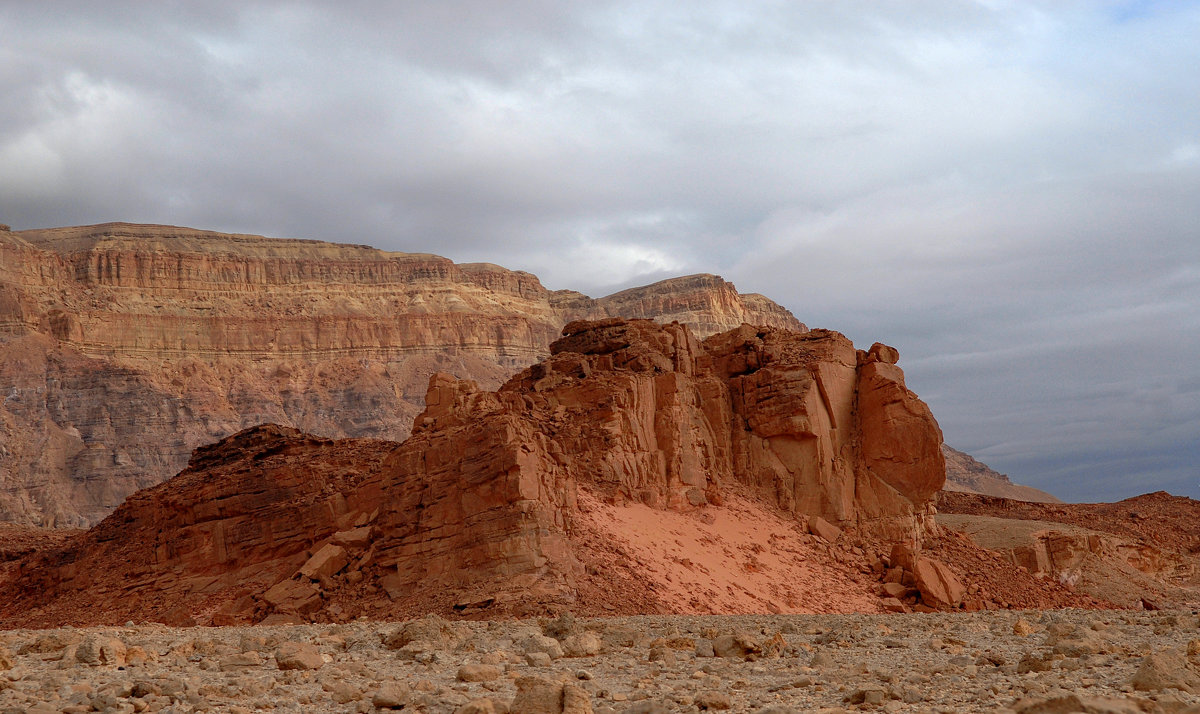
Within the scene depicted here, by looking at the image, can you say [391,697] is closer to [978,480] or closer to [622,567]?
[622,567]

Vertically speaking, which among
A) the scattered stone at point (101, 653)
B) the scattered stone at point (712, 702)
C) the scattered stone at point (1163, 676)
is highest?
the scattered stone at point (101, 653)

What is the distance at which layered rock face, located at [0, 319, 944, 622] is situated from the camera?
27297mm

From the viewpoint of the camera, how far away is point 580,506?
95.7 feet

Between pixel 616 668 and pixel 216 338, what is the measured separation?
12257 cm

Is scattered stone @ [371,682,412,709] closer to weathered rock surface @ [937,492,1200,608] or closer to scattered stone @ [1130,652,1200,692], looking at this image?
scattered stone @ [1130,652,1200,692]

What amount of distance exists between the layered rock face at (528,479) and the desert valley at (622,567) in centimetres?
9

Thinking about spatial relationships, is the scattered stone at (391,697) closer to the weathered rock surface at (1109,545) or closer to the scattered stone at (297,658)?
the scattered stone at (297,658)

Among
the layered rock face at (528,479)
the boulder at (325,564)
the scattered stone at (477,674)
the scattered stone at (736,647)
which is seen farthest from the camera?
the boulder at (325,564)

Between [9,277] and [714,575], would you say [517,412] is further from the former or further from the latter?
[9,277]

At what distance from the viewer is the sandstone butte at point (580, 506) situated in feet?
87.4

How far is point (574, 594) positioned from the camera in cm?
2483

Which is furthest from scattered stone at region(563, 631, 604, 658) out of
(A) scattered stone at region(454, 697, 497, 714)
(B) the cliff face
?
(B) the cliff face

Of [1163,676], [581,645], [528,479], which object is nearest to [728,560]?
[528,479]

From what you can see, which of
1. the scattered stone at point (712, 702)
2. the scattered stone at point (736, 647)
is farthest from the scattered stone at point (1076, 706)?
the scattered stone at point (736, 647)
